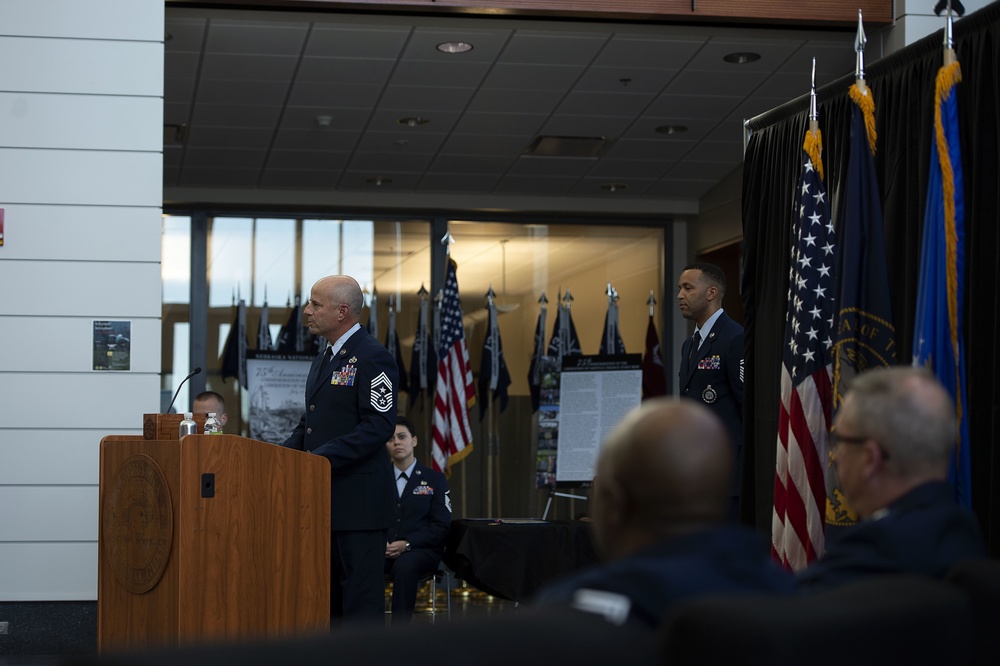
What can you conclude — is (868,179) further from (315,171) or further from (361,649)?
(315,171)

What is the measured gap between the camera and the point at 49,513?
208 inches

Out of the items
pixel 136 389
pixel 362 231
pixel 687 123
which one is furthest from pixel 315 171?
pixel 136 389

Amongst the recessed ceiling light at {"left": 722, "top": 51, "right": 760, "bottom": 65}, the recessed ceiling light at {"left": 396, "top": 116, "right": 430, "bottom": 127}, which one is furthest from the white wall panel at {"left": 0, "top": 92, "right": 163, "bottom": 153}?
the recessed ceiling light at {"left": 722, "top": 51, "right": 760, "bottom": 65}

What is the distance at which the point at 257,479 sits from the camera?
391 centimetres

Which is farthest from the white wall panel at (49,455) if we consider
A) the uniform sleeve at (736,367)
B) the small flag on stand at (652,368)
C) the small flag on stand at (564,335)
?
the small flag on stand at (652,368)

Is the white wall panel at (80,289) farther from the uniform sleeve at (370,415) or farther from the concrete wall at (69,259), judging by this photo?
the uniform sleeve at (370,415)

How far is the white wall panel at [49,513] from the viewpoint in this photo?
5.25 meters

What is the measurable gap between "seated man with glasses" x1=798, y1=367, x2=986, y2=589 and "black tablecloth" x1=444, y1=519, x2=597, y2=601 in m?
4.28

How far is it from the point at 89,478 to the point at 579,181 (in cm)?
556

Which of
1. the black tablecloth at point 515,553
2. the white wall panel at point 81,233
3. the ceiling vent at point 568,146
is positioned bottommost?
the black tablecloth at point 515,553

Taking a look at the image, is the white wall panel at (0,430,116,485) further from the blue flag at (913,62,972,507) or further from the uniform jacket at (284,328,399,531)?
the blue flag at (913,62,972,507)

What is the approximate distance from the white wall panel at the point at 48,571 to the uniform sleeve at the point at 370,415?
1.55 metres

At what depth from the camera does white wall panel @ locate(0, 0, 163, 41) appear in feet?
17.7

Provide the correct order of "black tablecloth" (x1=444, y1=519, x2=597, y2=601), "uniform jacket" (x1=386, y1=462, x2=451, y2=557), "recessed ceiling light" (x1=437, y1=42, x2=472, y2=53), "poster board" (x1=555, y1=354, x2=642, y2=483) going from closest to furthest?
"black tablecloth" (x1=444, y1=519, x2=597, y2=601)
"uniform jacket" (x1=386, y1=462, x2=451, y2=557)
"recessed ceiling light" (x1=437, y1=42, x2=472, y2=53)
"poster board" (x1=555, y1=354, x2=642, y2=483)
